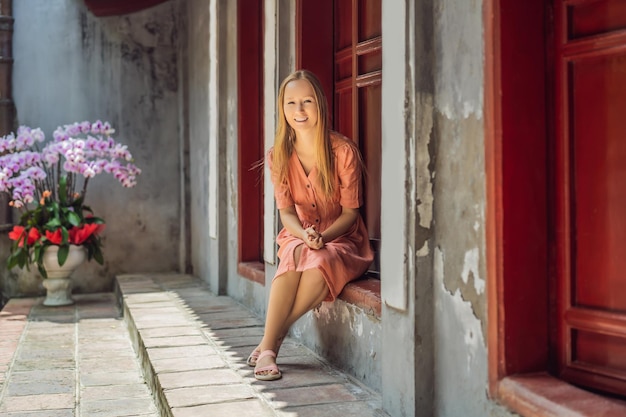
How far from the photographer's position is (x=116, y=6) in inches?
324

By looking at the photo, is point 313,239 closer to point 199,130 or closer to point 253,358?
point 253,358

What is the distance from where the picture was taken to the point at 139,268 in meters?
8.45

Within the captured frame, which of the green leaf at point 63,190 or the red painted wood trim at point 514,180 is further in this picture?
the green leaf at point 63,190

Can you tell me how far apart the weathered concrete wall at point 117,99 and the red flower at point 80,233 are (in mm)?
1107

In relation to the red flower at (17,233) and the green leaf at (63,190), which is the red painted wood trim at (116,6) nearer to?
the green leaf at (63,190)

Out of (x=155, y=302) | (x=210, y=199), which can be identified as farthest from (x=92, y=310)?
(x=210, y=199)

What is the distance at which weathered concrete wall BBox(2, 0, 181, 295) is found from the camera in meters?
8.11

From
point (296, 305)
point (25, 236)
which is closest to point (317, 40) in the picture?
point (296, 305)

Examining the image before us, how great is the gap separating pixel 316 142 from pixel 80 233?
13.0ft

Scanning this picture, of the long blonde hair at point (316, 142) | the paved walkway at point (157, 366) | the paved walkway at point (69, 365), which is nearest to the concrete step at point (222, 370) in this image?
the paved walkway at point (157, 366)

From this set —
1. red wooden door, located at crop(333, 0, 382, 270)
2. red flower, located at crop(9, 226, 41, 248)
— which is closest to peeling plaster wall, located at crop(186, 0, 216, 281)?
red flower, located at crop(9, 226, 41, 248)

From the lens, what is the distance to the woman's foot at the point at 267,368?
12.1ft

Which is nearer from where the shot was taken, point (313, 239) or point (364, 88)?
point (313, 239)

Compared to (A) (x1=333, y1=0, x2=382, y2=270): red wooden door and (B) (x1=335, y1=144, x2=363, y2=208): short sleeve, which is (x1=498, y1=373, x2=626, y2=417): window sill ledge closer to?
(B) (x1=335, y1=144, x2=363, y2=208): short sleeve
